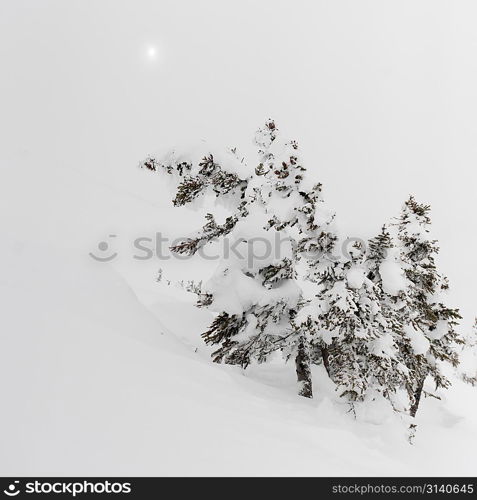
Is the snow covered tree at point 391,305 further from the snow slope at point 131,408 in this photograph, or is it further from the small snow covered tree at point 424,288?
the snow slope at point 131,408

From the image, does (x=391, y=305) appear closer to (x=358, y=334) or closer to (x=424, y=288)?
(x=358, y=334)

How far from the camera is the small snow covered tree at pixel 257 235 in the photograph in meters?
8.09

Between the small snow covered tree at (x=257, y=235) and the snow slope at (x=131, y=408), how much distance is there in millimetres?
1163

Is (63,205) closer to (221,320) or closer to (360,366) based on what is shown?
(221,320)

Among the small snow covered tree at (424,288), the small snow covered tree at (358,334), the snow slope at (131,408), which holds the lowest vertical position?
the snow slope at (131,408)

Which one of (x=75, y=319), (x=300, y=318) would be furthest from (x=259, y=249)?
(x=75, y=319)

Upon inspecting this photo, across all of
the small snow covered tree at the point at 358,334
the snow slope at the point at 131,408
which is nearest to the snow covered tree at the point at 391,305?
the small snow covered tree at the point at 358,334

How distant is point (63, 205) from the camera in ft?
78.8

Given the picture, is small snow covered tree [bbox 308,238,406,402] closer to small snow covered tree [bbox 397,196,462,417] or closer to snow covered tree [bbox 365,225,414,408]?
snow covered tree [bbox 365,225,414,408]

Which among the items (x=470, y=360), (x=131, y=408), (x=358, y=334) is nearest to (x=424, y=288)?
(x=358, y=334)

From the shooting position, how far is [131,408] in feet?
14.5

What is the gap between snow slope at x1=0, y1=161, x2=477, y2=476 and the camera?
12.2 feet

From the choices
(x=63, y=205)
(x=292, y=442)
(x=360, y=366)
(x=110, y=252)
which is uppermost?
(x=63, y=205)
